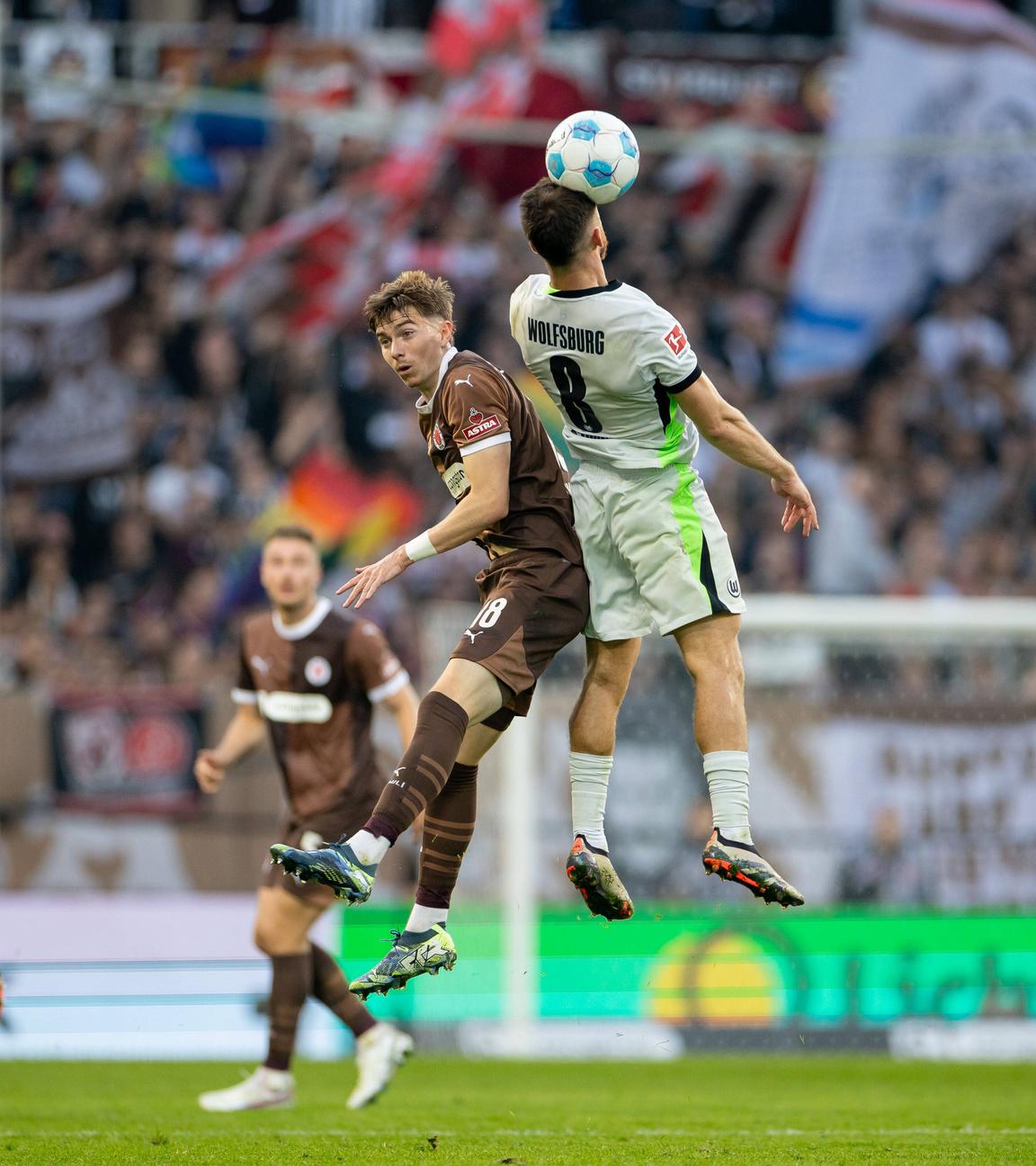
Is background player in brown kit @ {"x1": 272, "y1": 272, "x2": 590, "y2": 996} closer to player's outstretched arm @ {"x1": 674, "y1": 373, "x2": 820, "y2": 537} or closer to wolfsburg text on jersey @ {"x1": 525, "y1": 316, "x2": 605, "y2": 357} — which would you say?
wolfsburg text on jersey @ {"x1": 525, "y1": 316, "x2": 605, "y2": 357}

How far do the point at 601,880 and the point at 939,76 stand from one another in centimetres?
1303

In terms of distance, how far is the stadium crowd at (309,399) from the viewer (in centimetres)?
1434

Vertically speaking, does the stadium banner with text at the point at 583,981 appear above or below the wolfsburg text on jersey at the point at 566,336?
below

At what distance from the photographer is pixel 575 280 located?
6359 millimetres

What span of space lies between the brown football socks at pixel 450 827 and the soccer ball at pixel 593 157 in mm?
2103

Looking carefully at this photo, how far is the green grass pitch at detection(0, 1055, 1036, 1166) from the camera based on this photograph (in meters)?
6.70

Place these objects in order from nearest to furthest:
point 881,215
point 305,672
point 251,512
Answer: point 305,672
point 251,512
point 881,215

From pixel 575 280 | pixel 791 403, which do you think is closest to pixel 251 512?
pixel 791 403

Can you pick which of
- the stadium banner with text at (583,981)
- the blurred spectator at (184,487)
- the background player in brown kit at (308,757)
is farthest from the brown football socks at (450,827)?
the blurred spectator at (184,487)

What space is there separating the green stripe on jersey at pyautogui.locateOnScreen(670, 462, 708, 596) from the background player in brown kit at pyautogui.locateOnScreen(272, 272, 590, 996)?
39 centimetres

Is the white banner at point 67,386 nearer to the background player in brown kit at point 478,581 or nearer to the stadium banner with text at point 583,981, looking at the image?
the stadium banner with text at point 583,981

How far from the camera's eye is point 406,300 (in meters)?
6.35

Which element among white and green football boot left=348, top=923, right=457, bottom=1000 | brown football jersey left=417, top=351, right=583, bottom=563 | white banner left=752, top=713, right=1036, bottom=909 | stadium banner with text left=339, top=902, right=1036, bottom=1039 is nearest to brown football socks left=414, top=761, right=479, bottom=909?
white and green football boot left=348, top=923, right=457, bottom=1000

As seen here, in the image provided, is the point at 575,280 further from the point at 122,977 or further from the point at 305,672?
the point at 122,977
